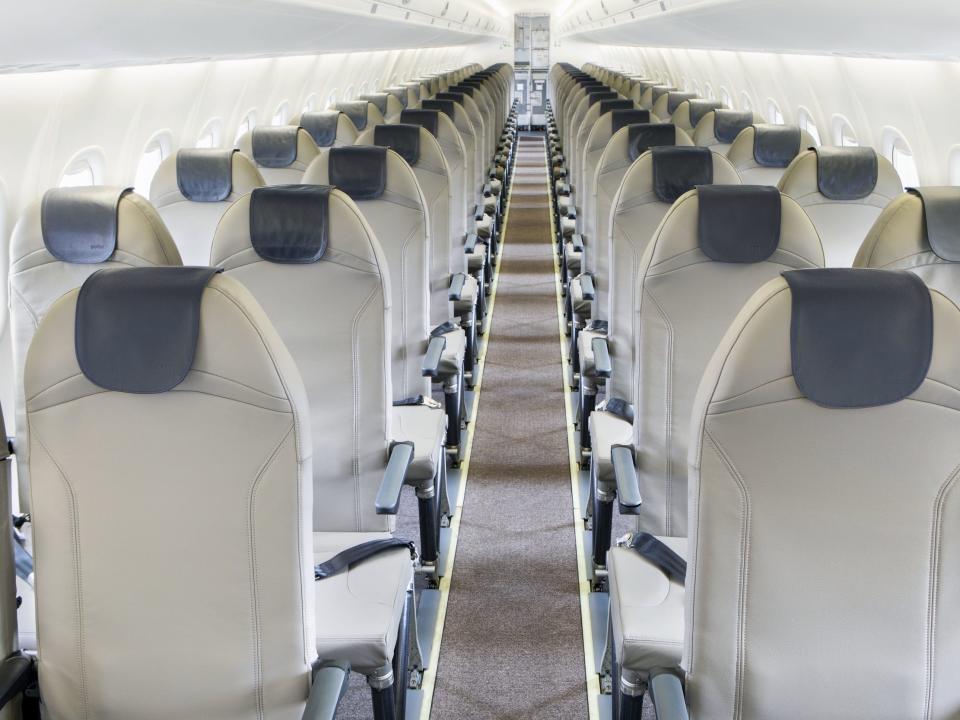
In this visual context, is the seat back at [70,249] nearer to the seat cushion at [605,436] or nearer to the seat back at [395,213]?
the seat back at [395,213]

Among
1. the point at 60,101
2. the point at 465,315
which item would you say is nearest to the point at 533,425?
the point at 465,315

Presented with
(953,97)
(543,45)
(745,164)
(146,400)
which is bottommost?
(146,400)

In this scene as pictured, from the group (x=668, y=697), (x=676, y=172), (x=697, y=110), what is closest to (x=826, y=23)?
(x=676, y=172)

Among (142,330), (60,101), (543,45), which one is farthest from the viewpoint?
(543,45)

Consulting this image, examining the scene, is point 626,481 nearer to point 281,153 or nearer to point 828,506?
point 828,506

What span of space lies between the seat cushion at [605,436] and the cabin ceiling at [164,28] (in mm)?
1983

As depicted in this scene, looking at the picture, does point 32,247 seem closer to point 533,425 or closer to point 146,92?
point 533,425

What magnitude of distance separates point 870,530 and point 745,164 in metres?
4.32

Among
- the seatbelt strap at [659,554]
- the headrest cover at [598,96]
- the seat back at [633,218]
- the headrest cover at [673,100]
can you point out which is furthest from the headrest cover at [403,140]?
the headrest cover at [673,100]

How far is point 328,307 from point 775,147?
3.67 m

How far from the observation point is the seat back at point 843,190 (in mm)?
4512

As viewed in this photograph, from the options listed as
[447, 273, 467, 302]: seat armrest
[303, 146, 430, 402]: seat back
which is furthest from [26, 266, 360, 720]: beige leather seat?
[447, 273, 467, 302]: seat armrest

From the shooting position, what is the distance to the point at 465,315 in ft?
18.2

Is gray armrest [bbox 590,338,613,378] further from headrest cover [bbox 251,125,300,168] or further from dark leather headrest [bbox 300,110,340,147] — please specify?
dark leather headrest [bbox 300,110,340,147]
